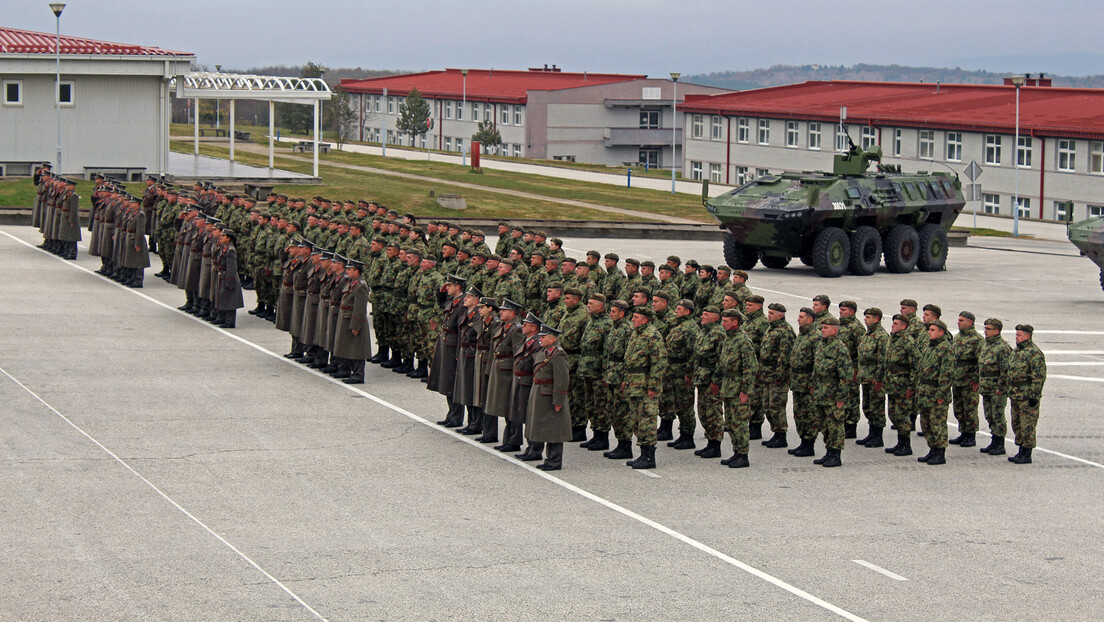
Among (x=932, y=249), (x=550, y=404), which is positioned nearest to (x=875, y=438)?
(x=550, y=404)

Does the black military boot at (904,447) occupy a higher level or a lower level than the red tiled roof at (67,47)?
lower

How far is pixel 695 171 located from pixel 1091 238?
44.2 meters

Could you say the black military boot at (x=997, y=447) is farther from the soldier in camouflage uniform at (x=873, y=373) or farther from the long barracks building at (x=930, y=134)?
the long barracks building at (x=930, y=134)

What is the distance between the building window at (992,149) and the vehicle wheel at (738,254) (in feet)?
82.2

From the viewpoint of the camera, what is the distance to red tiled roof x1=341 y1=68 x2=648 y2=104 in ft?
269

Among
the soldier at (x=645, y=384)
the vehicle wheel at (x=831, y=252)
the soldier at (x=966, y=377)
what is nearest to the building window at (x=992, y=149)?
the vehicle wheel at (x=831, y=252)

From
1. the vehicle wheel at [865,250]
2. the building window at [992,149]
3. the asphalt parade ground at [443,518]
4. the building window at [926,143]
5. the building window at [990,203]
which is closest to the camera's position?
the asphalt parade ground at [443,518]

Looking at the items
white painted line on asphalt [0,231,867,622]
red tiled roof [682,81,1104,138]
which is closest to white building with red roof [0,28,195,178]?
white painted line on asphalt [0,231,867,622]

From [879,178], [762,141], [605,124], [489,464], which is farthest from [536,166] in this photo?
[489,464]

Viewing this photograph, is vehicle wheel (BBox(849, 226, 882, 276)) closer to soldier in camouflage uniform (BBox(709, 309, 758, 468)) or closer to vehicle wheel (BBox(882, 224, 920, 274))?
vehicle wheel (BBox(882, 224, 920, 274))

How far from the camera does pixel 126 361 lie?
1769 cm

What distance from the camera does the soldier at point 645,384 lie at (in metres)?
13.0

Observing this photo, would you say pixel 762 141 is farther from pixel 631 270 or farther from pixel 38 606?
pixel 38 606

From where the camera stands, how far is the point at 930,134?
54.9m
